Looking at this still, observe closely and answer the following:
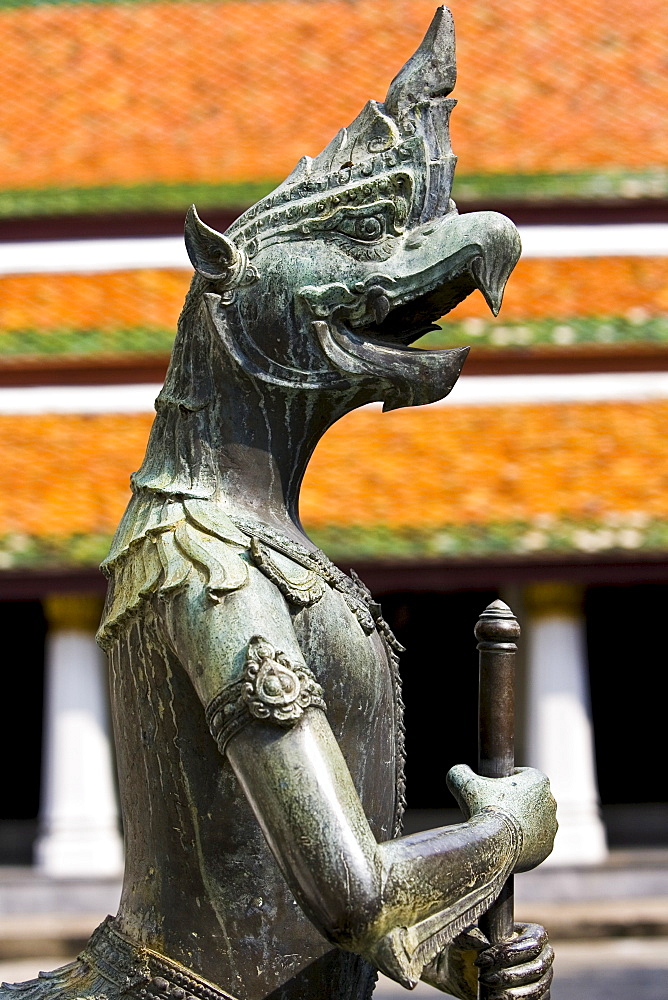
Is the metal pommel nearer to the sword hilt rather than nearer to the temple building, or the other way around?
the sword hilt

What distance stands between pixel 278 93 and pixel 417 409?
12.6 ft

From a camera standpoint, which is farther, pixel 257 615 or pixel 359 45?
pixel 359 45

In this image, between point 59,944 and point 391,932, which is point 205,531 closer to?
point 391,932

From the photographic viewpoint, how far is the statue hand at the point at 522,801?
2619mm

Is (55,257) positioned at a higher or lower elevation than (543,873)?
higher

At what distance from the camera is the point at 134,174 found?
14141 millimetres

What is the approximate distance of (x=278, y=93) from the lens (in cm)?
1516

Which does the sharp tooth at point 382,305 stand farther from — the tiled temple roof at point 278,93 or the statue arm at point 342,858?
the tiled temple roof at point 278,93

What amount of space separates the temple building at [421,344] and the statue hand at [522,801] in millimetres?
9211

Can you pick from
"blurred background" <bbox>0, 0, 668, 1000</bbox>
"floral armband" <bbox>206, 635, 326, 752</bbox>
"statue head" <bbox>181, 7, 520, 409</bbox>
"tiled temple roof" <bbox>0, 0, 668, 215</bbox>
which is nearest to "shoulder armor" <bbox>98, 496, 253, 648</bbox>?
"floral armband" <bbox>206, 635, 326, 752</bbox>

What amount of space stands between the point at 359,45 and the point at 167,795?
1372 cm

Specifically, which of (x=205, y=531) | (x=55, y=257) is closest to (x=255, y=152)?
(x=55, y=257)

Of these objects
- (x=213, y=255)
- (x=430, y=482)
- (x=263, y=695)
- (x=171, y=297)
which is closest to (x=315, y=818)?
(x=263, y=695)

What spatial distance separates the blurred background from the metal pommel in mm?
9112
